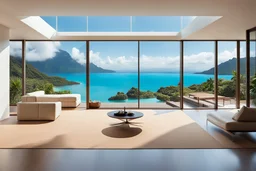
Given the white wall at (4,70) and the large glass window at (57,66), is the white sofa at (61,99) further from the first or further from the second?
the white wall at (4,70)

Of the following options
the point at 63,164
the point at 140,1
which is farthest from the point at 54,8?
the point at 63,164

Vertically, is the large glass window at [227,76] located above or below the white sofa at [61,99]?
above

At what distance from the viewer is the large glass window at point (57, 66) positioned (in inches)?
374

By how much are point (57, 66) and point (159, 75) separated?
212 inches

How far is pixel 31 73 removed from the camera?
929 centimetres

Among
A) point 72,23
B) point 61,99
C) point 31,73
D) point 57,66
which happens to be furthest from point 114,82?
point 31,73

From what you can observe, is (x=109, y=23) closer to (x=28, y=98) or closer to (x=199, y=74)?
(x=199, y=74)

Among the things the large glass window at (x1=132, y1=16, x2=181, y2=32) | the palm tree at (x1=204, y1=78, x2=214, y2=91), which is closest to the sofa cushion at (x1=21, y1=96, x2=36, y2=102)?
the large glass window at (x1=132, y1=16, x2=181, y2=32)

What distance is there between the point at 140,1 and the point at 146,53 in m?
7.28


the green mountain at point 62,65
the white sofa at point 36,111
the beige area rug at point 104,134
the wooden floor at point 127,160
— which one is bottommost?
the wooden floor at point 127,160

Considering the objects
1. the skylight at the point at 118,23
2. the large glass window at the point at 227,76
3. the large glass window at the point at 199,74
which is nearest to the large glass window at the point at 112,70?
the skylight at the point at 118,23

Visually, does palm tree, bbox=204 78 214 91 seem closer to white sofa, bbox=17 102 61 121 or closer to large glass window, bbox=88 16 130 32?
large glass window, bbox=88 16 130 32

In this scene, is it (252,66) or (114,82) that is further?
(114,82)

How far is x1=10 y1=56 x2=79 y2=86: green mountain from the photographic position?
28.0ft
